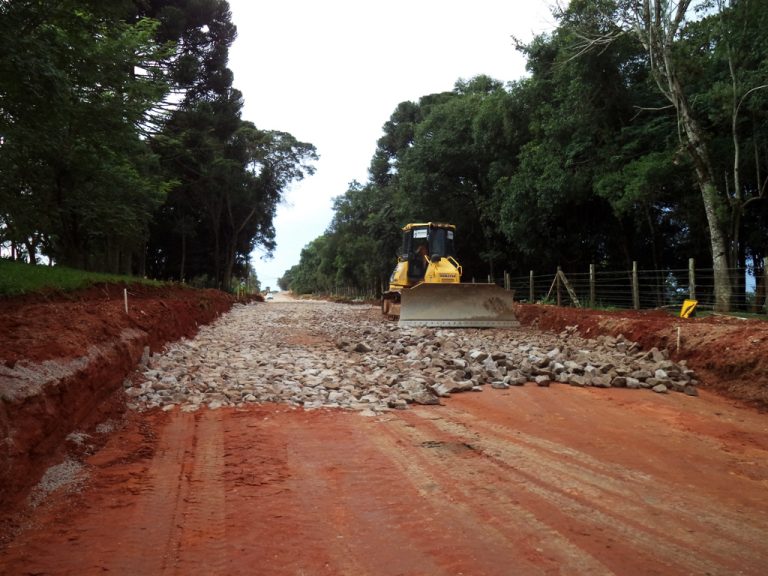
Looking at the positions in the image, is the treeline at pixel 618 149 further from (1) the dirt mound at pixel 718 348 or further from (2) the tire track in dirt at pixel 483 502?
(2) the tire track in dirt at pixel 483 502

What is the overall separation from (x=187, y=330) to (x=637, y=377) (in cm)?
1041

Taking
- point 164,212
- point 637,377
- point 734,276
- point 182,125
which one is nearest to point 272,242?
point 164,212

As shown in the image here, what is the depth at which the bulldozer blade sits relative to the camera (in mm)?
14719

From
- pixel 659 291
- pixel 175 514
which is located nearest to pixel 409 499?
pixel 175 514

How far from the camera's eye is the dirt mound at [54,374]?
3.96 meters

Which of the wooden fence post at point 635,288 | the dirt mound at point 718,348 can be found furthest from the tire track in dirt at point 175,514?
the wooden fence post at point 635,288

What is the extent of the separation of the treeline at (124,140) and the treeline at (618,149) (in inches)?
530

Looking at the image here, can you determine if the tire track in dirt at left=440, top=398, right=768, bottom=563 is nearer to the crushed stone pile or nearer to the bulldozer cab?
the crushed stone pile

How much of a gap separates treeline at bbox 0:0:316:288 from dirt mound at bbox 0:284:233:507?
5.85 metres

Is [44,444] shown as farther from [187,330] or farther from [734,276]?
[734,276]

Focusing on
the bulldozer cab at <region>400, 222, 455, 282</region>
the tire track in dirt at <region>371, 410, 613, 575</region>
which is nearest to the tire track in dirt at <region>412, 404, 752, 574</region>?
the tire track in dirt at <region>371, 410, 613, 575</region>

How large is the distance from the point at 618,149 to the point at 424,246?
29.3ft

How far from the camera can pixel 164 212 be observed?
36.8 m

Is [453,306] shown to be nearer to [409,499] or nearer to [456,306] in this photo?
[456,306]
